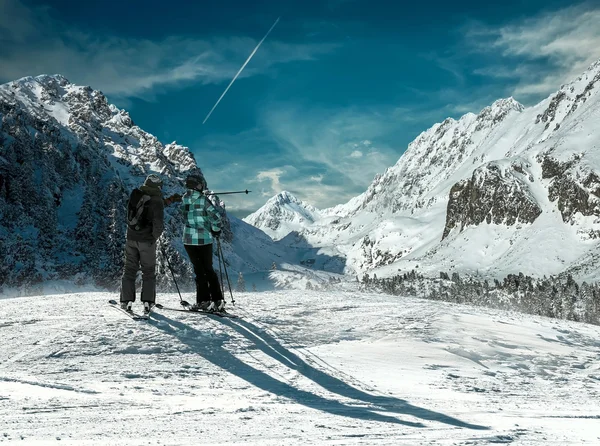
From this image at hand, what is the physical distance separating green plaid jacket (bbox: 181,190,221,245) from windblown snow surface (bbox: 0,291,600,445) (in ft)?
5.98

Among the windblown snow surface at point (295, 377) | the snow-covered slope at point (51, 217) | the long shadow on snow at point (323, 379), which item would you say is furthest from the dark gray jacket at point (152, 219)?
the snow-covered slope at point (51, 217)

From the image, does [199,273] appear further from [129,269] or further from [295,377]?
[295,377]

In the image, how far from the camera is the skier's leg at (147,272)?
35.3ft

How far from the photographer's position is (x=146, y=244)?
35.4ft

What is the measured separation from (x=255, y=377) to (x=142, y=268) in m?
4.88

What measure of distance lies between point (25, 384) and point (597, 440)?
23.1 feet

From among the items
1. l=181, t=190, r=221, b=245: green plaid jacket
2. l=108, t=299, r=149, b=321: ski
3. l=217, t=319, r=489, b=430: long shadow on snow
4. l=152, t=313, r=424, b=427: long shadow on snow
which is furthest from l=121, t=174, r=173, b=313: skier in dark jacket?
l=217, t=319, r=489, b=430: long shadow on snow

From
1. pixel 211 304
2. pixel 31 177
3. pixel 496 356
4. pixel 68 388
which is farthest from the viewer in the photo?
pixel 31 177

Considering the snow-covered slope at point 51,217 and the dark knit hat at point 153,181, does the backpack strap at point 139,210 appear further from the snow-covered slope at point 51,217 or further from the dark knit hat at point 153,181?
the snow-covered slope at point 51,217

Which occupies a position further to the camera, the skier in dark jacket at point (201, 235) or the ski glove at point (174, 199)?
the ski glove at point (174, 199)

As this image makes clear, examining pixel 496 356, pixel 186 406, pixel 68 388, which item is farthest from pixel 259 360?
pixel 496 356

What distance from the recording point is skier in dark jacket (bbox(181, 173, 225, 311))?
10922 millimetres

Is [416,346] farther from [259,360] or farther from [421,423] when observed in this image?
[421,423]

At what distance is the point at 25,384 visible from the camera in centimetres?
644
